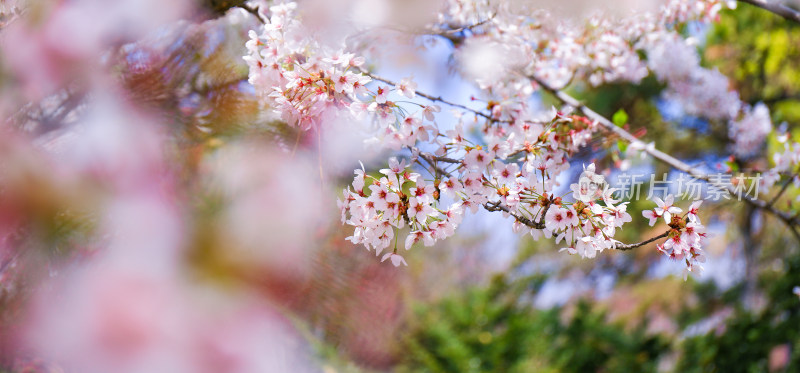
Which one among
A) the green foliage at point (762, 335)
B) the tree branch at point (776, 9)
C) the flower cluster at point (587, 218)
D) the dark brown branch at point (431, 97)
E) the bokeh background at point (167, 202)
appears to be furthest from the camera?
the green foliage at point (762, 335)

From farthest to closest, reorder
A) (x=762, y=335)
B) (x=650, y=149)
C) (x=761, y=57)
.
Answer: (x=761, y=57), (x=762, y=335), (x=650, y=149)

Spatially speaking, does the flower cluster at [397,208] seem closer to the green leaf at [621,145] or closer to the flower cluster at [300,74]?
the flower cluster at [300,74]

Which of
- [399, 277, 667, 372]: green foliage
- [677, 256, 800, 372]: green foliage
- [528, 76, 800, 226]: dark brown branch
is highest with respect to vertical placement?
[528, 76, 800, 226]: dark brown branch

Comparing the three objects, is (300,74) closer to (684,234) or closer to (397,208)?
(397,208)

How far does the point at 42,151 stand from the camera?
18.8 inches

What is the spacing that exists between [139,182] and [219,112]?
0.29 meters

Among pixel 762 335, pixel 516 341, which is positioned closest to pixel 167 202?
pixel 762 335

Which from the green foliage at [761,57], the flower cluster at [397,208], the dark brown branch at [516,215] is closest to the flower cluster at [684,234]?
the dark brown branch at [516,215]

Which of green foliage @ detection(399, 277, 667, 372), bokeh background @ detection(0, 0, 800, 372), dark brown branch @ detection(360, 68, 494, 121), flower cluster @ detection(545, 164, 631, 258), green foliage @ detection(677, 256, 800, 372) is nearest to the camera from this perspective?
bokeh background @ detection(0, 0, 800, 372)

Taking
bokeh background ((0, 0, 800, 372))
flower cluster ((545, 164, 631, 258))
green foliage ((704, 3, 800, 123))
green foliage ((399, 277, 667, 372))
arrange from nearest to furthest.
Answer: bokeh background ((0, 0, 800, 372)) < flower cluster ((545, 164, 631, 258)) < green foliage ((399, 277, 667, 372)) < green foliage ((704, 3, 800, 123))

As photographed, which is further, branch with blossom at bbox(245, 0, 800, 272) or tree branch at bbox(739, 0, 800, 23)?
tree branch at bbox(739, 0, 800, 23)

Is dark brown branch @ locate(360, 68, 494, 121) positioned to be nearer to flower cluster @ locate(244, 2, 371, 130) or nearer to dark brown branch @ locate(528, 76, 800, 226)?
flower cluster @ locate(244, 2, 371, 130)

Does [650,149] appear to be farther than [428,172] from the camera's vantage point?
Yes

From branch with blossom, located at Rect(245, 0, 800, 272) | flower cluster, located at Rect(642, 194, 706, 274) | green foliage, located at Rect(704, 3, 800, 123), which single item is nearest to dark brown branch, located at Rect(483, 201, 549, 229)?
branch with blossom, located at Rect(245, 0, 800, 272)
